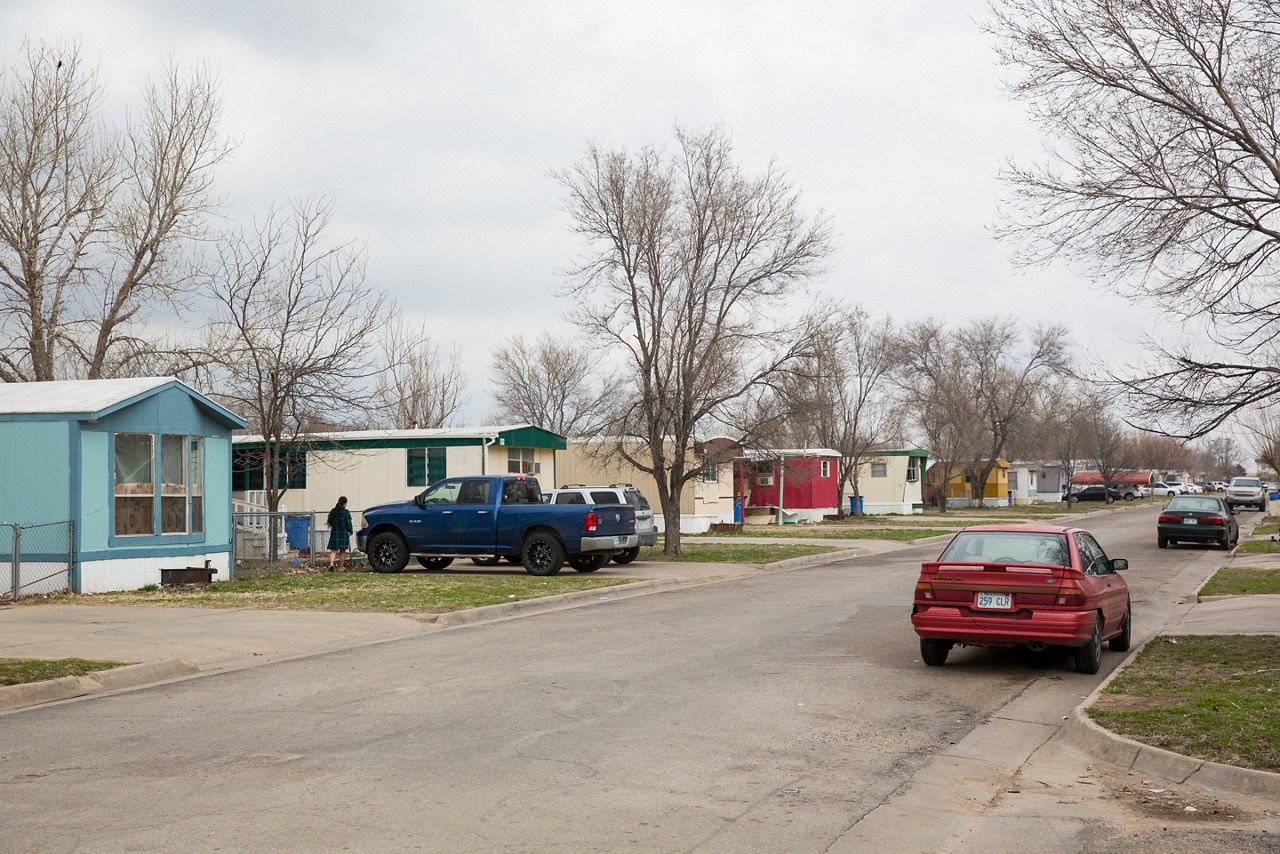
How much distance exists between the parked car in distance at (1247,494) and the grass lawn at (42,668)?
68.8 meters

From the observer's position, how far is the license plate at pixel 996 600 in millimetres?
11914

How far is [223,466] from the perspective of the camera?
22.7 m

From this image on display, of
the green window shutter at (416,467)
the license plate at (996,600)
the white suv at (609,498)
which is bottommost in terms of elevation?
the license plate at (996,600)

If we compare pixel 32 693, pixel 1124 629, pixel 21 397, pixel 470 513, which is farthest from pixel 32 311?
pixel 1124 629

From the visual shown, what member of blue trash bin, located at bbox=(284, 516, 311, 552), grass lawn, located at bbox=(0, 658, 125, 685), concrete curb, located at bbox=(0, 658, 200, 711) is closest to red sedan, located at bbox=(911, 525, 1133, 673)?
concrete curb, located at bbox=(0, 658, 200, 711)

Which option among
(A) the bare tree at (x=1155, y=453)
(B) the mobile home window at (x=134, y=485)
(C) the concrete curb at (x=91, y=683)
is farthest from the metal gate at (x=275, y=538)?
(A) the bare tree at (x=1155, y=453)

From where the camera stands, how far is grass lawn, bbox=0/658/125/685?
10.8m

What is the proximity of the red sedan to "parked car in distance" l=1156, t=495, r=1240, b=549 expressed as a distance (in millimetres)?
24050

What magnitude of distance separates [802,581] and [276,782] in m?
17.6

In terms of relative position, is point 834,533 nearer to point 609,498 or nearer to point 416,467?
point 609,498

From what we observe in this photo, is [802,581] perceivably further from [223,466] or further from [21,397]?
[21,397]

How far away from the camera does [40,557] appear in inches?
755

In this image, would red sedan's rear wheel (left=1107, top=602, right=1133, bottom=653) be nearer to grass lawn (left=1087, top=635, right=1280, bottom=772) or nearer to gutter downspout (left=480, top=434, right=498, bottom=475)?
grass lawn (left=1087, top=635, right=1280, bottom=772)

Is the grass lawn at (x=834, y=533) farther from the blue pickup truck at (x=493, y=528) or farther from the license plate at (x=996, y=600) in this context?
the license plate at (x=996, y=600)
